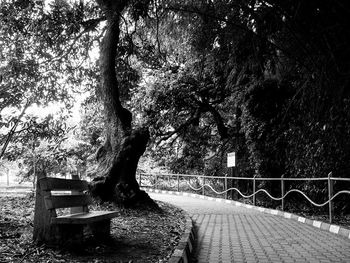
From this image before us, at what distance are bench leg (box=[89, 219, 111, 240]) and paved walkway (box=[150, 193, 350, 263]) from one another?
1495mm

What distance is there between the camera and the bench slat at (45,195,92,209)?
17.7ft

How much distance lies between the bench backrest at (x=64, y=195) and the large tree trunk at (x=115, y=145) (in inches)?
146

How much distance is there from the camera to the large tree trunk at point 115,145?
10305mm

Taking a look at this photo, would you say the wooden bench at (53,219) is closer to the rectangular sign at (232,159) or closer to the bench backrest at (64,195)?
the bench backrest at (64,195)

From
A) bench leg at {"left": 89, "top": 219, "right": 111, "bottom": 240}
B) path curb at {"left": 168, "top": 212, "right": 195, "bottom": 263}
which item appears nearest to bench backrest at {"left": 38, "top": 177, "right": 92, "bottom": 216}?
bench leg at {"left": 89, "top": 219, "right": 111, "bottom": 240}

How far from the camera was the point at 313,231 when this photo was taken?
30.1 ft

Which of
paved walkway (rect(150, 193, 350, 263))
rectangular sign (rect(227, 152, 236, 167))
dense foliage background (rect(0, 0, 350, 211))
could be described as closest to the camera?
dense foliage background (rect(0, 0, 350, 211))

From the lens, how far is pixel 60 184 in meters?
5.78

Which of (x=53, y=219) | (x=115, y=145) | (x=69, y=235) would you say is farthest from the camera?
(x=115, y=145)

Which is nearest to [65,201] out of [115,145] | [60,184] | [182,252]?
[60,184]

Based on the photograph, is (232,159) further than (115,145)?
Yes

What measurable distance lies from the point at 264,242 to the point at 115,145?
5187 mm

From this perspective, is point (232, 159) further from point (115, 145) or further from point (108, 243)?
point (108, 243)

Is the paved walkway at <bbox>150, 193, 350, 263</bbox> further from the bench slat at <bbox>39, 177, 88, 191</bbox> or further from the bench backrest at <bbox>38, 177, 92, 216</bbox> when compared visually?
the bench slat at <bbox>39, 177, 88, 191</bbox>
